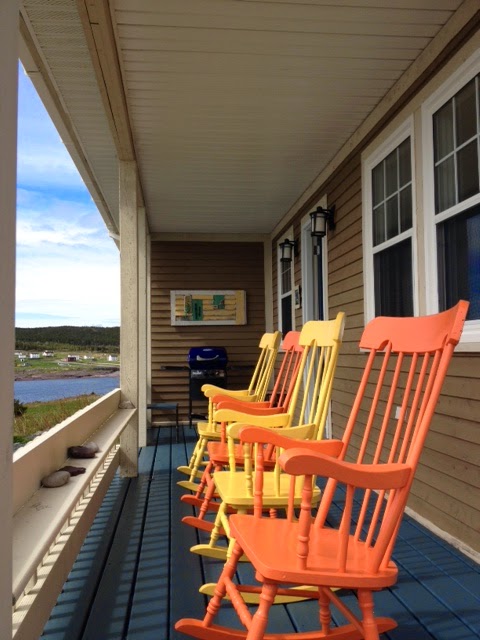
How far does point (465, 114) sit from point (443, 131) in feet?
0.74

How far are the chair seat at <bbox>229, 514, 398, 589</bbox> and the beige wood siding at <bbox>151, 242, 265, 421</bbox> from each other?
19.4 ft

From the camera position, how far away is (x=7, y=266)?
3.69 ft

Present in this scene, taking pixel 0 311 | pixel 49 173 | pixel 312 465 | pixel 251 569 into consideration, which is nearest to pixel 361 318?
pixel 251 569

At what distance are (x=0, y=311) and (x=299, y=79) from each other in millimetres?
2798

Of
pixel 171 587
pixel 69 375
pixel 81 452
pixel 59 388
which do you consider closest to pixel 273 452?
pixel 171 587

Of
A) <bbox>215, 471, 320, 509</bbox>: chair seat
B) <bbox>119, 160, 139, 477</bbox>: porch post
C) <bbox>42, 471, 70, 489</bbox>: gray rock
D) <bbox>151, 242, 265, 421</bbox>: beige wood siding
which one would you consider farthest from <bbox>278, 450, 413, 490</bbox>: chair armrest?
<bbox>151, 242, 265, 421</bbox>: beige wood siding

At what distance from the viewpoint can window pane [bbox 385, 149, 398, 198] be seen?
3662 millimetres

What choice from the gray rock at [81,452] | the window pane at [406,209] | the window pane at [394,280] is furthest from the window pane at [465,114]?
the gray rock at [81,452]

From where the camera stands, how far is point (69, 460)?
8.20 ft

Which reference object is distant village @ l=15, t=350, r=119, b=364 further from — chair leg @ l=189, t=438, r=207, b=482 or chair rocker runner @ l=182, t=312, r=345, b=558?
chair leg @ l=189, t=438, r=207, b=482

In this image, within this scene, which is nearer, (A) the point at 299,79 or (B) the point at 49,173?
(A) the point at 299,79

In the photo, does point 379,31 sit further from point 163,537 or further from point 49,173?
point 49,173

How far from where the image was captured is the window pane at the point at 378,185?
389 centimetres

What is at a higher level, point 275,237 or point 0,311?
point 275,237
